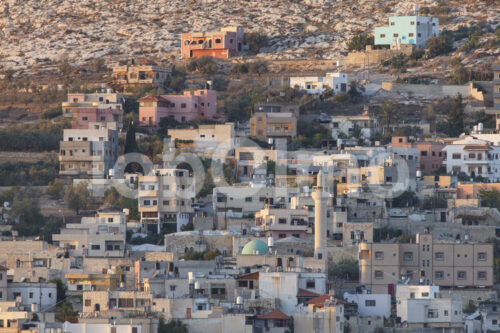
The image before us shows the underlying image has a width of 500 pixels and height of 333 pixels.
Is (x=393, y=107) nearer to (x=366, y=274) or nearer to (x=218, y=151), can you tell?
(x=218, y=151)

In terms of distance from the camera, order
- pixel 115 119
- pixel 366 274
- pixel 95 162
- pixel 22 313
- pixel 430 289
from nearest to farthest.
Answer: pixel 22 313 → pixel 430 289 → pixel 366 274 → pixel 95 162 → pixel 115 119

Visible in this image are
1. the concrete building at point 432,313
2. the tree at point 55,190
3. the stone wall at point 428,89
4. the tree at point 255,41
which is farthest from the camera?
the tree at point 255,41

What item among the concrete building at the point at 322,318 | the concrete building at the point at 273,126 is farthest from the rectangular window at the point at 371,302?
the concrete building at the point at 273,126

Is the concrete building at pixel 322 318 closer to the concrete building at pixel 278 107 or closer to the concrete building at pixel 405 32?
the concrete building at pixel 278 107

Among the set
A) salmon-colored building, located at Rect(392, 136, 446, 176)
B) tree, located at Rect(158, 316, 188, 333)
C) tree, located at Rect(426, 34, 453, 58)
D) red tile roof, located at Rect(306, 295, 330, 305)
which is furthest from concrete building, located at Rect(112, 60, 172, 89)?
tree, located at Rect(158, 316, 188, 333)

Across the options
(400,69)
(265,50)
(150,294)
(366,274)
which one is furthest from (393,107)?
(150,294)

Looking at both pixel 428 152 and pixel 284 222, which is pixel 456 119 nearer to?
pixel 428 152
